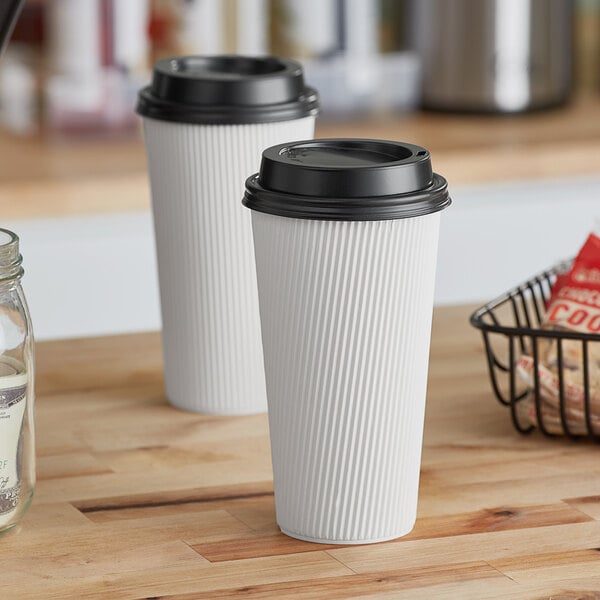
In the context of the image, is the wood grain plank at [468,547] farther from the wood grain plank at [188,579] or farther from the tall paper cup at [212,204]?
the tall paper cup at [212,204]

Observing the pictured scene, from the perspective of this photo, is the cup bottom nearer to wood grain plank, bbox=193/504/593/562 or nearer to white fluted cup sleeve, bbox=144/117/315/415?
wood grain plank, bbox=193/504/593/562

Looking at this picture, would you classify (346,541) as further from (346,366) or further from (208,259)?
(208,259)

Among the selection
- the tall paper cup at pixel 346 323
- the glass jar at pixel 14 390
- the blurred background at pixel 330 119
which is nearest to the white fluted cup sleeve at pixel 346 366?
the tall paper cup at pixel 346 323

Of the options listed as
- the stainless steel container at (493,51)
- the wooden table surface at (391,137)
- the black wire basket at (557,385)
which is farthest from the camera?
the stainless steel container at (493,51)

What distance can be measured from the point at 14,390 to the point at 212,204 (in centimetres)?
27

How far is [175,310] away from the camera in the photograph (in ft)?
3.25

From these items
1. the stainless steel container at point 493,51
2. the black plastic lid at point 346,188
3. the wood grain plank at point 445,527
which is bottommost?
the wood grain plank at point 445,527

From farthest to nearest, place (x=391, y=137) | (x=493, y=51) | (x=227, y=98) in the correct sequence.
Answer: (x=493, y=51) → (x=391, y=137) → (x=227, y=98)

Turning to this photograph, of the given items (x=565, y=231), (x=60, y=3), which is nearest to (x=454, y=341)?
(x=565, y=231)

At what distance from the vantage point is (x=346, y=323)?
2.31ft

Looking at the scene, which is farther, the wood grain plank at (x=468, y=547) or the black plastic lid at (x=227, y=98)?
the black plastic lid at (x=227, y=98)

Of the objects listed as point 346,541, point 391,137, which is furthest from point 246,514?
point 391,137

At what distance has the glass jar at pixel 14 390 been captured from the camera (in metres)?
0.73

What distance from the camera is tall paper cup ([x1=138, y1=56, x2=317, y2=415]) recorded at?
927 mm
